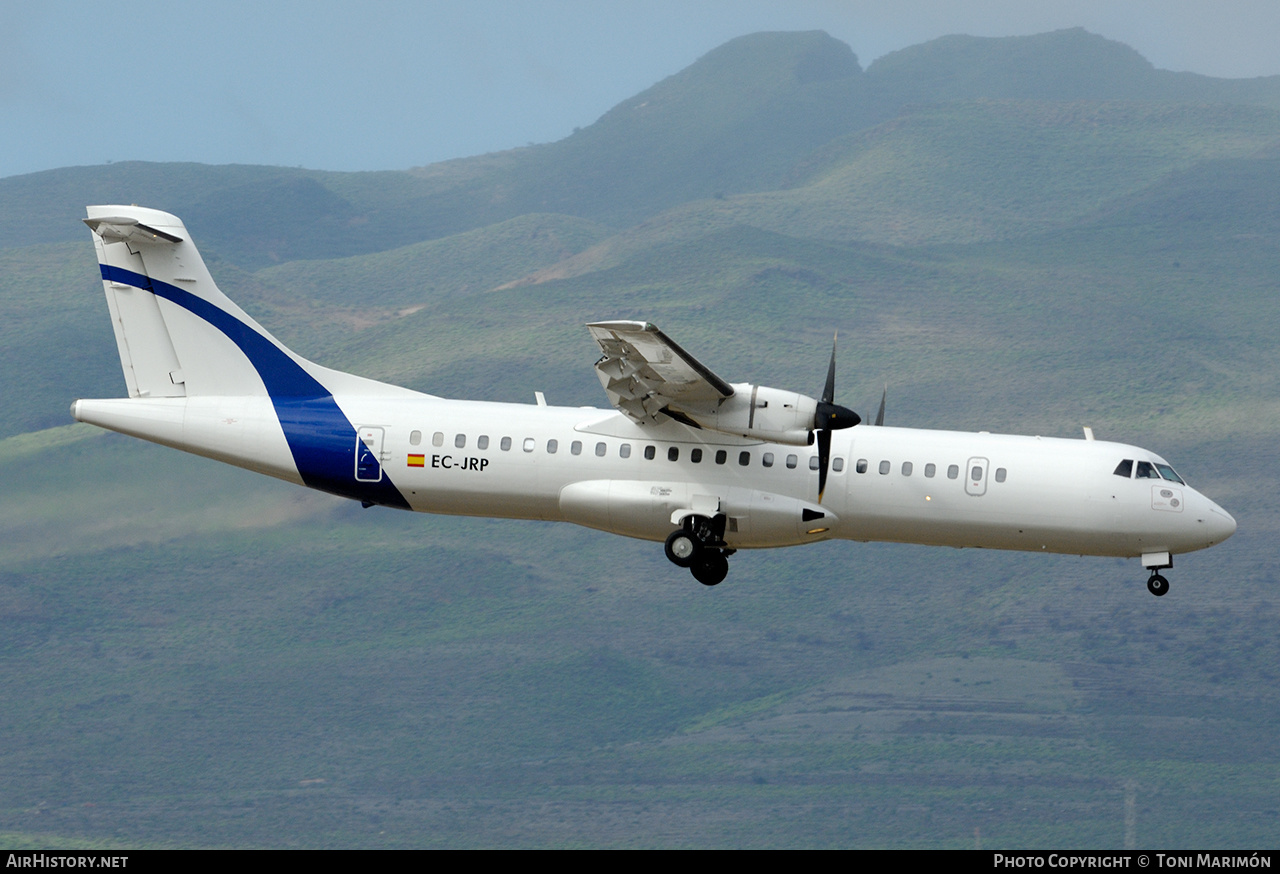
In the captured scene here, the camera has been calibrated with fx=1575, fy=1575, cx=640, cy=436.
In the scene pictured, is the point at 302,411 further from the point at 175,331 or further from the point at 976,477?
the point at 976,477

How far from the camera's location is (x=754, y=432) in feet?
115

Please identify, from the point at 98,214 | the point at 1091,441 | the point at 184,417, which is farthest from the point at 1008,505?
the point at 98,214

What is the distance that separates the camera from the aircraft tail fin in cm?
3962

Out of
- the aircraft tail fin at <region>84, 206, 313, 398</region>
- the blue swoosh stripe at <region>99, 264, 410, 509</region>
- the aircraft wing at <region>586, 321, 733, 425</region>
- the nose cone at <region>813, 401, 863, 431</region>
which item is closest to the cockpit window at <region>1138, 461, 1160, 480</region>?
the nose cone at <region>813, 401, 863, 431</region>

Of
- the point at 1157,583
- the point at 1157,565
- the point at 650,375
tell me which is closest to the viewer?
the point at 650,375

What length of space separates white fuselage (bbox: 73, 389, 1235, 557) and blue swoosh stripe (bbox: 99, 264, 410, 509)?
0.25 m

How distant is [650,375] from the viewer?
3534 centimetres

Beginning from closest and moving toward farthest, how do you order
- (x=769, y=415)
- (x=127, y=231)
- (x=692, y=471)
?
(x=769, y=415)
(x=692, y=471)
(x=127, y=231)

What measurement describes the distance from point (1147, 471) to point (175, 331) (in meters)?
24.2

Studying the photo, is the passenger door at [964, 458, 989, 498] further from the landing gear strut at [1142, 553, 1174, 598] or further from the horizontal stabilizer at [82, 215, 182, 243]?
the horizontal stabilizer at [82, 215, 182, 243]

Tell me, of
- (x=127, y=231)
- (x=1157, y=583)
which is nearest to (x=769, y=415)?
(x=1157, y=583)

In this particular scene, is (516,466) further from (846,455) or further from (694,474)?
(846,455)

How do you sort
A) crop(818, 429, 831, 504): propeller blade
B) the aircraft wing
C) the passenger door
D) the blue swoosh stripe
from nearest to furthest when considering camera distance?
the aircraft wing → crop(818, 429, 831, 504): propeller blade → the passenger door → the blue swoosh stripe
